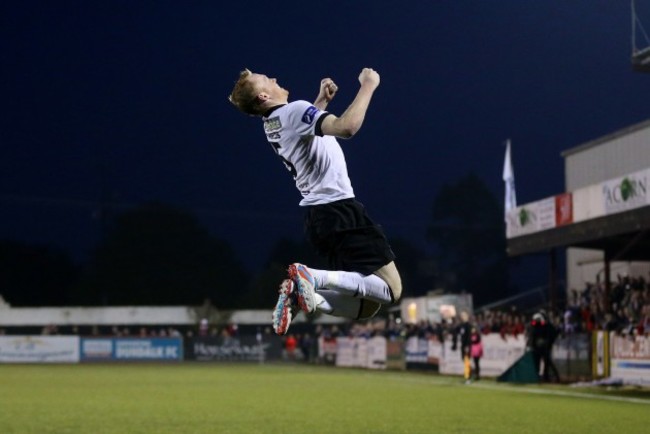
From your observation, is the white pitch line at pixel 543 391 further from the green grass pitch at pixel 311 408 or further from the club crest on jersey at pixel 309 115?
the club crest on jersey at pixel 309 115

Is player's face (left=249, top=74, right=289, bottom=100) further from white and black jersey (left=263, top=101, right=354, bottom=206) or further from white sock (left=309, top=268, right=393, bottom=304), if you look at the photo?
white sock (left=309, top=268, right=393, bottom=304)

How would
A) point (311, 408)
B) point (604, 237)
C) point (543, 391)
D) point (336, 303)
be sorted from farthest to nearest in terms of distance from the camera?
point (604, 237) < point (543, 391) < point (311, 408) < point (336, 303)

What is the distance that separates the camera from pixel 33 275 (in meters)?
113

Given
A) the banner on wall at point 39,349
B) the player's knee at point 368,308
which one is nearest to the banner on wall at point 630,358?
the player's knee at point 368,308

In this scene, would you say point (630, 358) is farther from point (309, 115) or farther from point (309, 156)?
point (309, 115)

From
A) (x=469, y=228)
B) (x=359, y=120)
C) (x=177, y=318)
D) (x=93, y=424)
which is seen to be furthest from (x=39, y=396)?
(x=469, y=228)

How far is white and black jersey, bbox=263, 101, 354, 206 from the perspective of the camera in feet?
26.0

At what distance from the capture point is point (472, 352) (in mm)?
30781

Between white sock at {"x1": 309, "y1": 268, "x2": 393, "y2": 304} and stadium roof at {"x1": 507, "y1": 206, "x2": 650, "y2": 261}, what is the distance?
70.9 feet

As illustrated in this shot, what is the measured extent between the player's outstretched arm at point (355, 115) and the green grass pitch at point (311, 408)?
26.8 ft

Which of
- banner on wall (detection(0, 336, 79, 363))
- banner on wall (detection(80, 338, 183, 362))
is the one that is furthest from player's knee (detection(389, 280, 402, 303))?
banner on wall (detection(80, 338, 183, 362))

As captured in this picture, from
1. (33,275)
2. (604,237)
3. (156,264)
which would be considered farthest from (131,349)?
(33,275)

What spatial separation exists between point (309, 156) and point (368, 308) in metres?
1.20

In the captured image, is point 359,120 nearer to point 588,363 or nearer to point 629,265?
point 588,363
